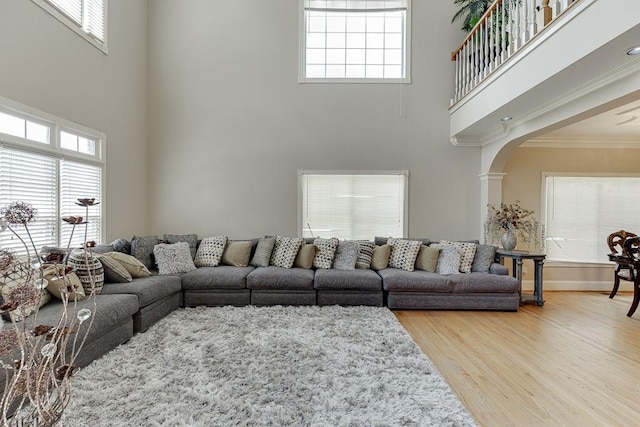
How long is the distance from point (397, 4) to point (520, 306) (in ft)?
16.1

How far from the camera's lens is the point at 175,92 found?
547 cm

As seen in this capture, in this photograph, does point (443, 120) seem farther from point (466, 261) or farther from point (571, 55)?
point (571, 55)

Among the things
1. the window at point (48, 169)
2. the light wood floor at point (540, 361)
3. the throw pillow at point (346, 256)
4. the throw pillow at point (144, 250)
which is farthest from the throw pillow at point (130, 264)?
the light wood floor at point (540, 361)

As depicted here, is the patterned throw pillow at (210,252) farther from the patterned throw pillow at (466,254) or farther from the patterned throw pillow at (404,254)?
the patterned throw pillow at (466,254)

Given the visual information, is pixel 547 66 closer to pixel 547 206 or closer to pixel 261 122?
pixel 547 206

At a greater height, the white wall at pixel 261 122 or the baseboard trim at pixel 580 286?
the white wall at pixel 261 122

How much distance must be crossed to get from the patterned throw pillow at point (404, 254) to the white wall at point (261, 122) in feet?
2.45

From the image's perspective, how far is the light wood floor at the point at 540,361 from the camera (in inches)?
85.1

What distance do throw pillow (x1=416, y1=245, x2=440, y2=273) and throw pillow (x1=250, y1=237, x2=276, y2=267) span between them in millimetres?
2070

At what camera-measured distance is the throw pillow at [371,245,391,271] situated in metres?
4.76

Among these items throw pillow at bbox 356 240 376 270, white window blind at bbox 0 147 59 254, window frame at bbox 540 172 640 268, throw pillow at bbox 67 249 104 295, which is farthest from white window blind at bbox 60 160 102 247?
window frame at bbox 540 172 640 268

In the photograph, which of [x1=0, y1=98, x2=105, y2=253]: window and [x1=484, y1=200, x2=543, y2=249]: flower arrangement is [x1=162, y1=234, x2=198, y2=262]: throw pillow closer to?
[x1=0, y1=98, x2=105, y2=253]: window

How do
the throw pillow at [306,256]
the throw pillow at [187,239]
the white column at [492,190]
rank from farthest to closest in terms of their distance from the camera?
the white column at [492,190] → the throw pillow at [187,239] → the throw pillow at [306,256]

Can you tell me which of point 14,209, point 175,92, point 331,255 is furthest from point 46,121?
point 331,255
